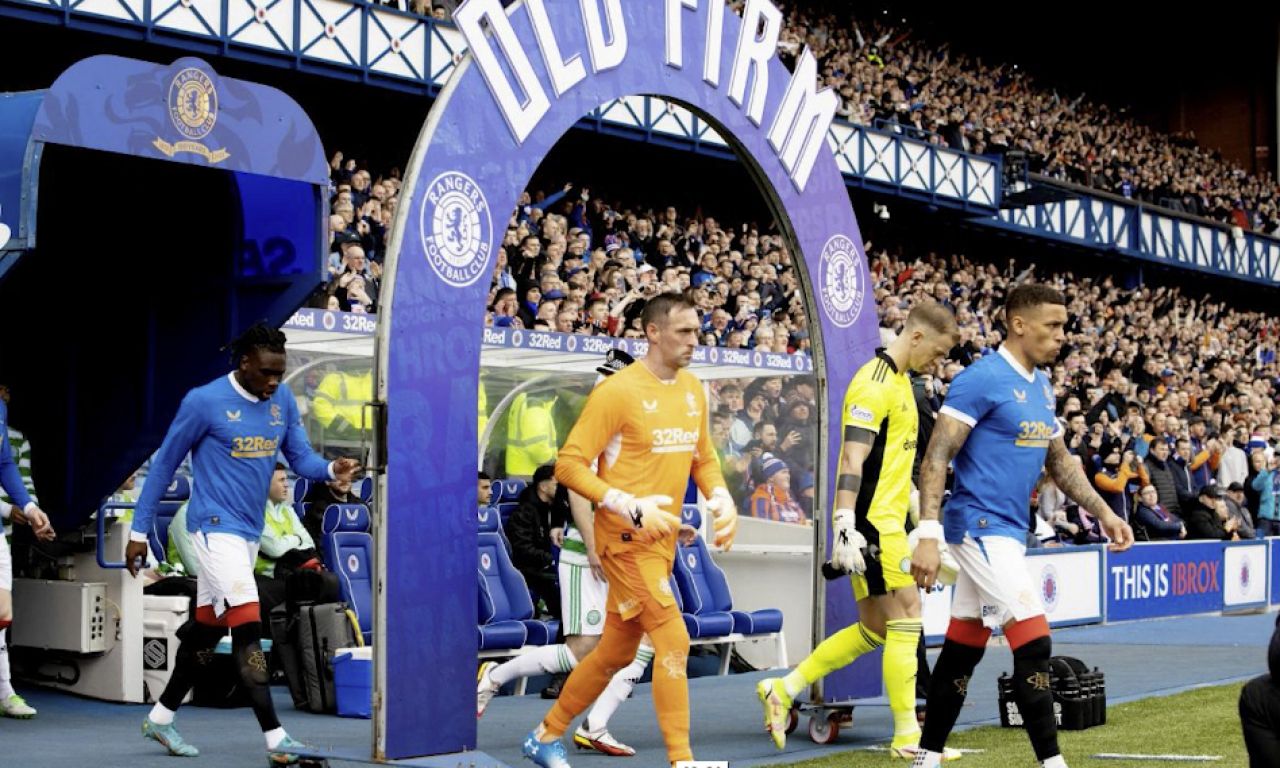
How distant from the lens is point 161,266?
36.0 feet

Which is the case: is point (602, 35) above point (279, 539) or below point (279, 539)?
above

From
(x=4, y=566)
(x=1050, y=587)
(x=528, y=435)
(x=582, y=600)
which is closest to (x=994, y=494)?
(x=582, y=600)

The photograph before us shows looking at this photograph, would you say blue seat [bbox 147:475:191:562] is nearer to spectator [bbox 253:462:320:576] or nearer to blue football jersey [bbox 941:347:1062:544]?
spectator [bbox 253:462:320:576]

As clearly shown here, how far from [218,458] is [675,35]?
3.36m

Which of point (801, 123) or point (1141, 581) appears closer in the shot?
point (801, 123)

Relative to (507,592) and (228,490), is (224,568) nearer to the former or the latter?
(228,490)

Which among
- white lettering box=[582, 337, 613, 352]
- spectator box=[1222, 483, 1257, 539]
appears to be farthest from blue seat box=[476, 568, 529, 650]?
spectator box=[1222, 483, 1257, 539]

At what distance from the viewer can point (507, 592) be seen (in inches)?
511

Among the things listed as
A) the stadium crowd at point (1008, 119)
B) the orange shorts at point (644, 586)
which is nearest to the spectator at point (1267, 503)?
the stadium crowd at point (1008, 119)

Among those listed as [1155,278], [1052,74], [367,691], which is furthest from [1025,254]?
[367,691]

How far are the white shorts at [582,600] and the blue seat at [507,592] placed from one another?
1.96m

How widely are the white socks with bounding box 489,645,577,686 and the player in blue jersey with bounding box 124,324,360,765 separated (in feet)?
5.43

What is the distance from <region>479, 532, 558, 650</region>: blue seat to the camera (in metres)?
12.7

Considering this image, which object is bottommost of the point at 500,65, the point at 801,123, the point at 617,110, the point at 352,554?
the point at 352,554
